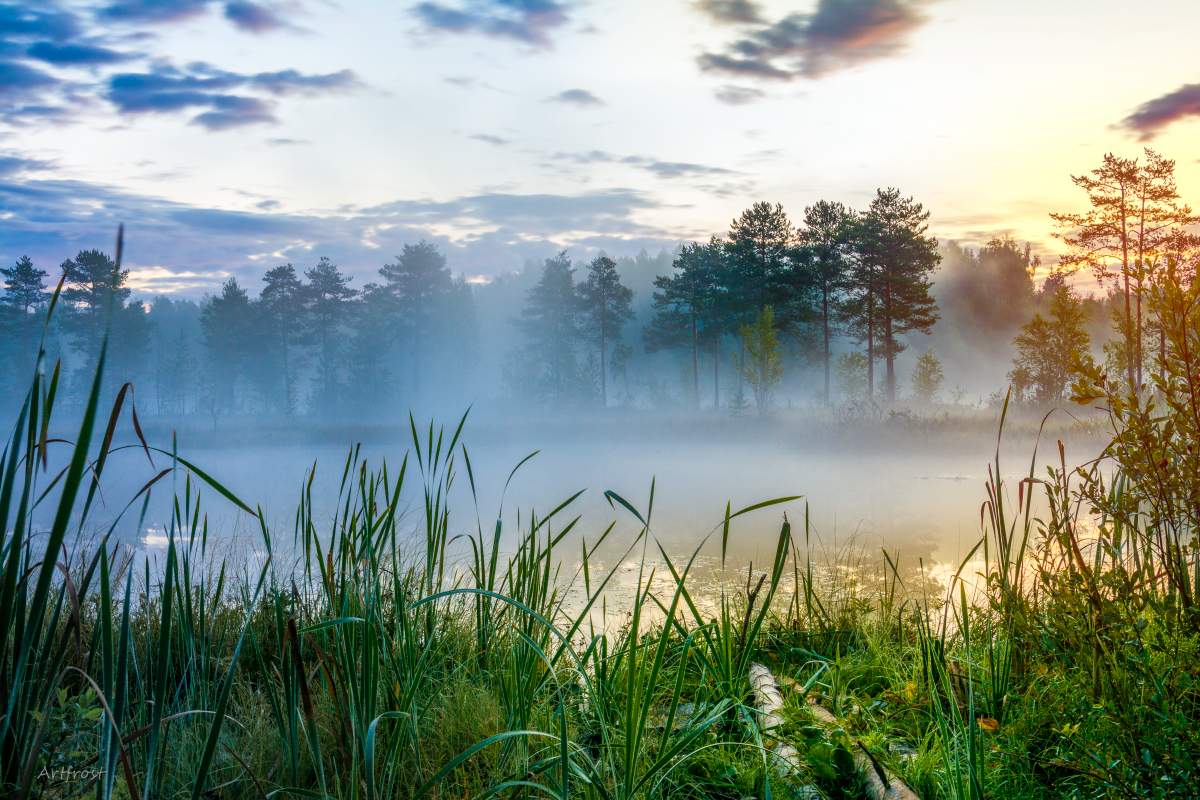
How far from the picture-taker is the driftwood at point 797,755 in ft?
5.95

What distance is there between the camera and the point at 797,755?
209cm

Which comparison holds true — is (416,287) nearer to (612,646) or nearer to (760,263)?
(760,263)

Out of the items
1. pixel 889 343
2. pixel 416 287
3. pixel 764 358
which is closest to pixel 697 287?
pixel 764 358

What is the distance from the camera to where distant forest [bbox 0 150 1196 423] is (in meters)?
25.7

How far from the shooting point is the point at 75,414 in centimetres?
5275

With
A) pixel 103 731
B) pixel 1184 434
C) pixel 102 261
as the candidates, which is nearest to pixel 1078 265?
pixel 1184 434

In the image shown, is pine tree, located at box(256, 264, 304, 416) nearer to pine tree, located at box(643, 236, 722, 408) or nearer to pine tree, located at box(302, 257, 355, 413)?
pine tree, located at box(302, 257, 355, 413)

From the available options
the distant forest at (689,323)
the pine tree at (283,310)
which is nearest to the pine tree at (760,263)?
the distant forest at (689,323)

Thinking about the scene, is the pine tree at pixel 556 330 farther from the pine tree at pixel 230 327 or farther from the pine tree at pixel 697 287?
the pine tree at pixel 230 327

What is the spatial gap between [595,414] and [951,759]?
128 feet

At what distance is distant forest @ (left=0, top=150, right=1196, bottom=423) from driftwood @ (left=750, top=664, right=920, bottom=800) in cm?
1766

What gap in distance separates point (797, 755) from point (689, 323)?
126 ft

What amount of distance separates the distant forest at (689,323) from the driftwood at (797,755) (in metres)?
17.7

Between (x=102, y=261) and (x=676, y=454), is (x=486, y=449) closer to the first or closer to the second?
(x=676, y=454)
